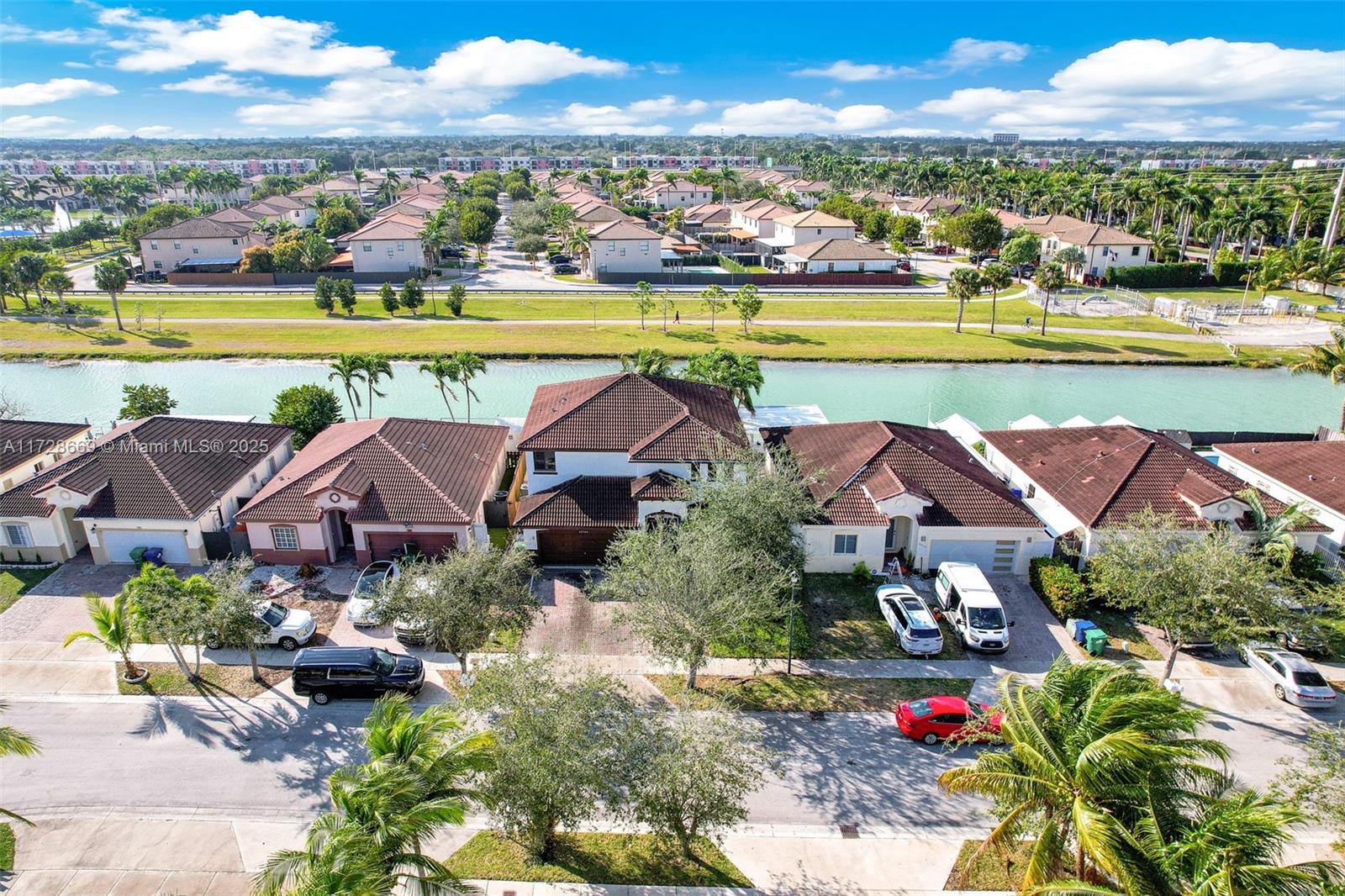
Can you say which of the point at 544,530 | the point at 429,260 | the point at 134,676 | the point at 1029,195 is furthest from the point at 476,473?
the point at 1029,195

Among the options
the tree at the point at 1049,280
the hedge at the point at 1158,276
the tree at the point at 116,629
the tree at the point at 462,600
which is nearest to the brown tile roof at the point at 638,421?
the tree at the point at 462,600

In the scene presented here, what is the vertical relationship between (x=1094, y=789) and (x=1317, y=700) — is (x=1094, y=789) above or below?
above

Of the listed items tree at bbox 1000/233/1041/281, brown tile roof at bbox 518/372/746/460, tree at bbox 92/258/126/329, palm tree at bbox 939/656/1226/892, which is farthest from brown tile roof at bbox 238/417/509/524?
tree at bbox 1000/233/1041/281

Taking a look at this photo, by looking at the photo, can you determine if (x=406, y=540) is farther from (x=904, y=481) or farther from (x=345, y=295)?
(x=345, y=295)

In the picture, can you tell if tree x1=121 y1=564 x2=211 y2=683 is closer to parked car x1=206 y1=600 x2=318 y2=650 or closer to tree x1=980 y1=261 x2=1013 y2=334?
parked car x1=206 y1=600 x2=318 y2=650

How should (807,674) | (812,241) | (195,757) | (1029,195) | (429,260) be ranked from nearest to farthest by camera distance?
1. (195,757)
2. (807,674)
3. (429,260)
4. (812,241)
5. (1029,195)

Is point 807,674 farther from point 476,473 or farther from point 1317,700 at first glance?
point 476,473
